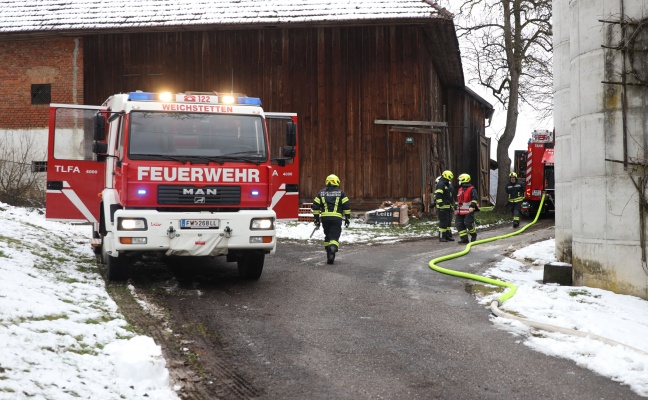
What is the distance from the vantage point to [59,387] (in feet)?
14.9

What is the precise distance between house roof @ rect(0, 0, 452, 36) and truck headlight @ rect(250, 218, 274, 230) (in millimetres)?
11843

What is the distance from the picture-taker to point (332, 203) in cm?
1171

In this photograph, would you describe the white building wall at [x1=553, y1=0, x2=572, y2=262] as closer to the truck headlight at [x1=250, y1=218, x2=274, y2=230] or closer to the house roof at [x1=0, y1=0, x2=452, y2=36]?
the truck headlight at [x1=250, y1=218, x2=274, y2=230]

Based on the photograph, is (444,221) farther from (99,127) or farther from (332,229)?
(99,127)

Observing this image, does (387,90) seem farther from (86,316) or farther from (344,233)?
(86,316)

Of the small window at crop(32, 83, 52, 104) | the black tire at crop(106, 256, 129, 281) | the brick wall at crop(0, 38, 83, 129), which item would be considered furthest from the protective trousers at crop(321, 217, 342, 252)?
the small window at crop(32, 83, 52, 104)

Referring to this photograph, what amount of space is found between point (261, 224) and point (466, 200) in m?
7.37

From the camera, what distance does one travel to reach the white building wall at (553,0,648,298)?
27.8 feet

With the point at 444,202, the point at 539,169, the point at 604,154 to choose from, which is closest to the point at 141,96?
the point at 604,154

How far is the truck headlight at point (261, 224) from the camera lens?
29.1ft

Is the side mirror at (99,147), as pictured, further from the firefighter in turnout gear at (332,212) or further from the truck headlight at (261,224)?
the firefighter in turnout gear at (332,212)

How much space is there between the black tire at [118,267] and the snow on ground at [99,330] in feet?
0.77

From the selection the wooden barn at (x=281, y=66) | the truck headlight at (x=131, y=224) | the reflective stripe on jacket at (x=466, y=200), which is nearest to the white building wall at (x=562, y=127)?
the reflective stripe on jacket at (x=466, y=200)

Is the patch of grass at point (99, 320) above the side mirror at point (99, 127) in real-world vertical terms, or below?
below
